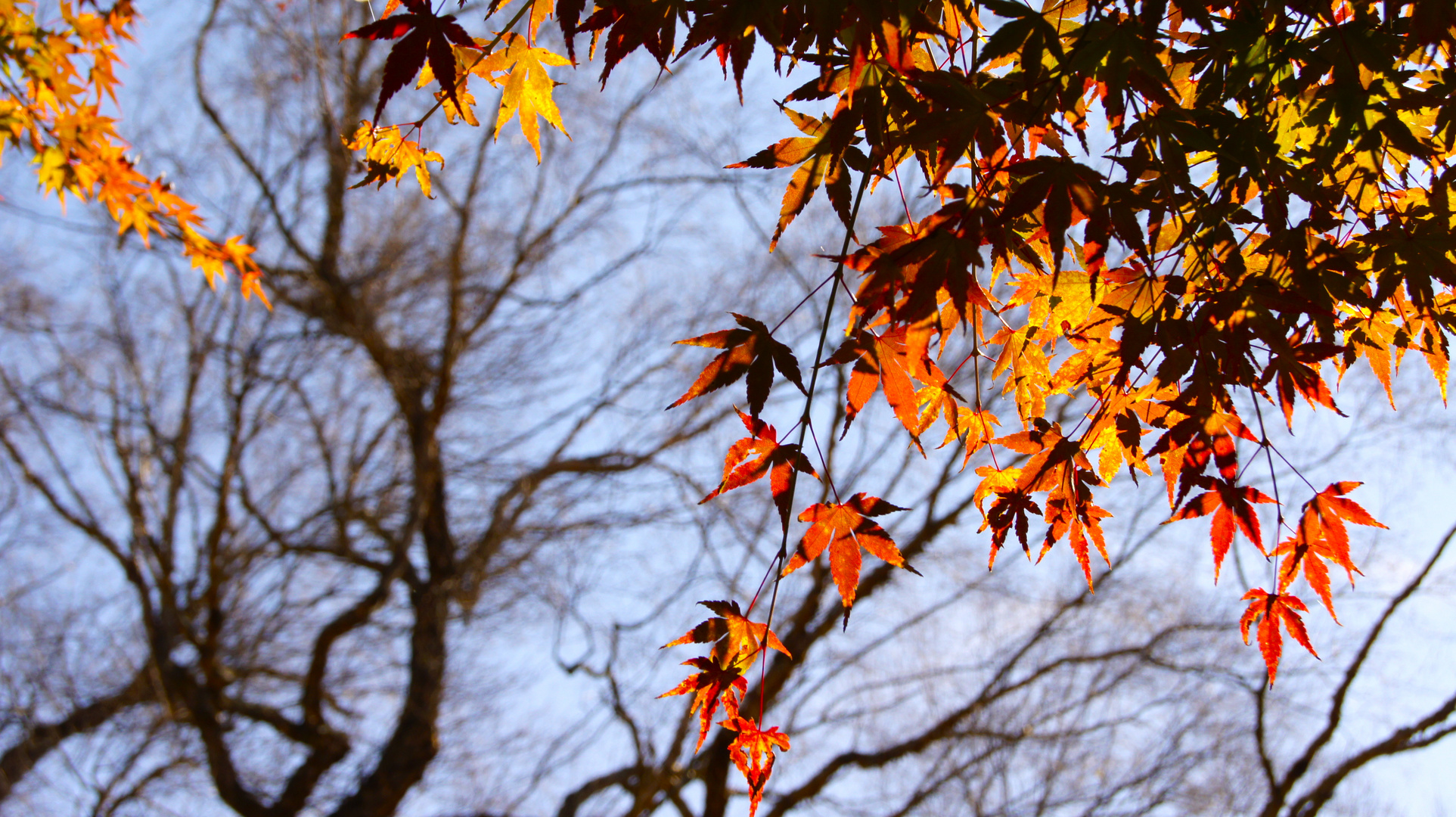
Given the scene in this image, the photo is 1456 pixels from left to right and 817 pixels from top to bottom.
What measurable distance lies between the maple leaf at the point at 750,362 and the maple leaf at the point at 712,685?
31 centimetres

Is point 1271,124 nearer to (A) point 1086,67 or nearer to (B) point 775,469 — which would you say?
(A) point 1086,67

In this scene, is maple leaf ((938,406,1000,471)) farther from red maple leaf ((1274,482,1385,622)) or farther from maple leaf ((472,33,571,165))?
maple leaf ((472,33,571,165))

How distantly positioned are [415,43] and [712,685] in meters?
0.79

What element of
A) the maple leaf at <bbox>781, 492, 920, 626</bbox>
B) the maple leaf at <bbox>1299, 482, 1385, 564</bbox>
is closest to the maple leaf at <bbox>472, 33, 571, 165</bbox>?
the maple leaf at <bbox>781, 492, 920, 626</bbox>

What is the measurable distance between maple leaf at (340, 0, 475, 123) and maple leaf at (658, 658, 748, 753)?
0.71 meters

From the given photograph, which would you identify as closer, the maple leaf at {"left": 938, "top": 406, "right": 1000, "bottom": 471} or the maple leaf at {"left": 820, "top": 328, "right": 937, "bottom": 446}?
the maple leaf at {"left": 820, "top": 328, "right": 937, "bottom": 446}

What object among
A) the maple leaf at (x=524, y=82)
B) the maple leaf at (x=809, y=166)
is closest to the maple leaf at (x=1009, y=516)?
the maple leaf at (x=809, y=166)

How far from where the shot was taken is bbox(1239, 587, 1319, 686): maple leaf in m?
1.13

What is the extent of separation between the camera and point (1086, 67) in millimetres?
903

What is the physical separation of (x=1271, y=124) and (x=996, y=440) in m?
0.53

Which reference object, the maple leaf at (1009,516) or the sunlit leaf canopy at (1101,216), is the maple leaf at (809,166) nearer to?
the sunlit leaf canopy at (1101,216)

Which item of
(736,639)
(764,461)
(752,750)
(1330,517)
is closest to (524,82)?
(764,461)

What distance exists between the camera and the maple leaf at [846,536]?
1044mm

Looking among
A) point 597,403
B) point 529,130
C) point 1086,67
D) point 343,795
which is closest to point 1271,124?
point 1086,67
